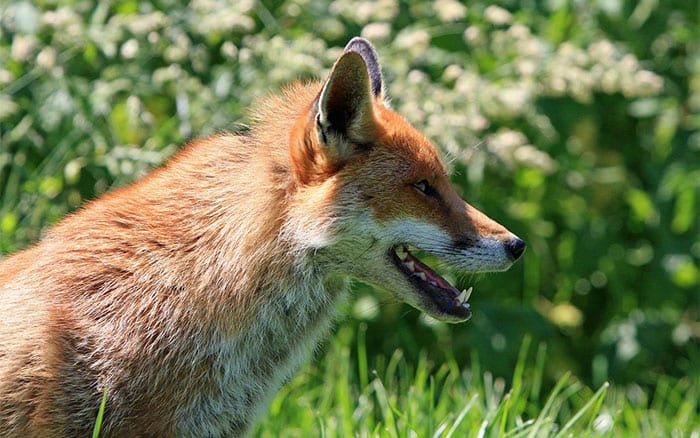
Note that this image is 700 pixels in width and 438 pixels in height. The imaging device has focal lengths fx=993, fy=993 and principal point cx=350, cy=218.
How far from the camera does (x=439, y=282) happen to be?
13.3 feet

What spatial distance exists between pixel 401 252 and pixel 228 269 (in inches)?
27.8

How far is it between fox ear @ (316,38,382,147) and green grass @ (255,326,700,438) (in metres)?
1.25

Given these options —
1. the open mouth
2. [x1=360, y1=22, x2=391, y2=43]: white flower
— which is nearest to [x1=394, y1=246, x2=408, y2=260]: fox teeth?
the open mouth

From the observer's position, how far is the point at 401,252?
403 centimetres

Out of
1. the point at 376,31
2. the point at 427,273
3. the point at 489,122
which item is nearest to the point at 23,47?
the point at 376,31

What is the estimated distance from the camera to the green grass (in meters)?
4.35

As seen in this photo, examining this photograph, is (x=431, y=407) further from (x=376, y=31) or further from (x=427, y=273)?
(x=376, y=31)

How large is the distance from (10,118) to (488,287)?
319cm

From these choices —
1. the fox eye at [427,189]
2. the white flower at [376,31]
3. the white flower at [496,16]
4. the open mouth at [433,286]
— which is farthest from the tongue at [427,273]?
the white flower at [496,16]

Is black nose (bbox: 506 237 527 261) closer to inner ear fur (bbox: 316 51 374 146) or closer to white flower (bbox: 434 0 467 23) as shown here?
inner ear fur (bbox: 316 51 374 146)

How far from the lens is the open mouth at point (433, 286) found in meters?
3.99

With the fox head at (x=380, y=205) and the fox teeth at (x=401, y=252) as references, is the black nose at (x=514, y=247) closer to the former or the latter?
the fox head at (x=380, y=205)

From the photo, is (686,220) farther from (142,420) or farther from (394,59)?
(142,420)

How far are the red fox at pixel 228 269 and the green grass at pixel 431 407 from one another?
2.03 ft
